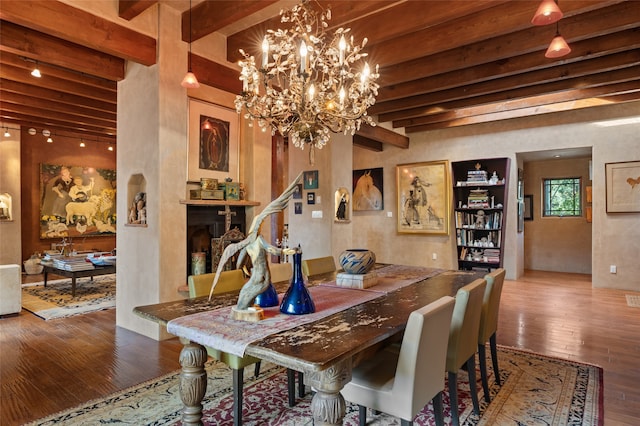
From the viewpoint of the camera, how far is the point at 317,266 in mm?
3328

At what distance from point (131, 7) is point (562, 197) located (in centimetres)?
861

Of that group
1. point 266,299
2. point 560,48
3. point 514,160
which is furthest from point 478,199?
point 266,299

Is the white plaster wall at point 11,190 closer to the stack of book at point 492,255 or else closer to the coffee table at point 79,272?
the coffee table at point 79,272

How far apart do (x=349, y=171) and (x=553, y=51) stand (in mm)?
4723

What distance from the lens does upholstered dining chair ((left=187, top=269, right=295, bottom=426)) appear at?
6.63 ft

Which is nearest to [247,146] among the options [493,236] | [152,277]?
[152,277]

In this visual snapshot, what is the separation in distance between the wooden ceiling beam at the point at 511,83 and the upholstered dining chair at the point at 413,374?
412 cm

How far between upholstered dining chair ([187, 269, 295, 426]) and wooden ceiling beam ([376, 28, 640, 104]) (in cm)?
368

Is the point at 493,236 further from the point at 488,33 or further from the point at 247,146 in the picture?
the point at 247,146

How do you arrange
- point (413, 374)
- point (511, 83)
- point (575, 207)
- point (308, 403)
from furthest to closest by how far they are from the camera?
point (575, 207) → point (511, 83) → point (308, 403) → point (413, 374)

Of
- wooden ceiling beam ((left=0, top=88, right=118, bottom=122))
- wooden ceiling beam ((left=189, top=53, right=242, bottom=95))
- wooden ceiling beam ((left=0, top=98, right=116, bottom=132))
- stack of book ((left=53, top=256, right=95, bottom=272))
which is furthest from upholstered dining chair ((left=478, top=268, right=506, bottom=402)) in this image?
wooden ceiling beam ((left=0, top=98, right=116, bottom=132))

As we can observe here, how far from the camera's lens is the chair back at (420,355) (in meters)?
1.54

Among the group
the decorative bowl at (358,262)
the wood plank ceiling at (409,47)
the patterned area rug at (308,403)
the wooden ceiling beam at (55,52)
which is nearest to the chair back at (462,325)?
the patterned area rug at (308,403)

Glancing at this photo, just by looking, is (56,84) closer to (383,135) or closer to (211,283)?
(211,283)
